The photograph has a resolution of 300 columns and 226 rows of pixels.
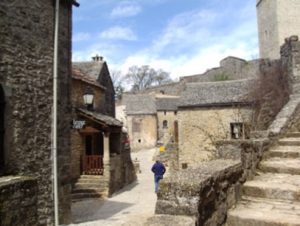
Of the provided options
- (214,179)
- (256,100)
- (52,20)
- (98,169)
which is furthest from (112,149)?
(214,179)

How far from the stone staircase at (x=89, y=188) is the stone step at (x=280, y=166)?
38.2ft

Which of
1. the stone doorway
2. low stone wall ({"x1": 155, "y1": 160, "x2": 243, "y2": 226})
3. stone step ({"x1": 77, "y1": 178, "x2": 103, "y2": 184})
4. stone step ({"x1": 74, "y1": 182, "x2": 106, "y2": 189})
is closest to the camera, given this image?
low stone wall ({"x1": 155, "y1": 160, "x2": 243, "y2": 226})

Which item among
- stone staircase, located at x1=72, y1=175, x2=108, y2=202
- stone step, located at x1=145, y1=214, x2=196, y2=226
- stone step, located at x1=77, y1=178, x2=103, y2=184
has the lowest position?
stone staircase, located at x1=72, y1=175, x2=108, y2=202

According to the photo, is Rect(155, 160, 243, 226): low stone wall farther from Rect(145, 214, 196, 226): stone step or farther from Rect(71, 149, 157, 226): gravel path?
Rect(71, 149, 157, 226): gravel path

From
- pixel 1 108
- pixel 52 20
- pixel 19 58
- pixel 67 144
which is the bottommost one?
pixel 67 144

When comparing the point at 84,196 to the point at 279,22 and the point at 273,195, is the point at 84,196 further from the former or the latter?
the point at 279,22

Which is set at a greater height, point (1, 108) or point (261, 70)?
point (261, 70)

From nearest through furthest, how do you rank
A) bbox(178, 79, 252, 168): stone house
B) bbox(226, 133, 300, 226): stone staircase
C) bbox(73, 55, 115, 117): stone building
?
bbox(226, 133, 300, 226): stone staircase < bbox(178, 79, 252, 168): stone house < bbox(73, 55, 115, 117): stone building

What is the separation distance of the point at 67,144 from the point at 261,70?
10792mm

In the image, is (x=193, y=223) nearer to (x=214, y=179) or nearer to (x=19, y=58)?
(x=214, y=179)

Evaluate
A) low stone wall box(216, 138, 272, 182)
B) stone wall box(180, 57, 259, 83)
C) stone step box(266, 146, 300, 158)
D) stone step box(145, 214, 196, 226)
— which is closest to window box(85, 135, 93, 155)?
stone step box(266, 146, 300, 158)

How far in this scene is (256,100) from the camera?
17.1 meters

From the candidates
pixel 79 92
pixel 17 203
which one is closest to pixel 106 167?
pixel 79 92

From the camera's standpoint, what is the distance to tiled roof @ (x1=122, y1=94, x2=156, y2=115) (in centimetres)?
4470
